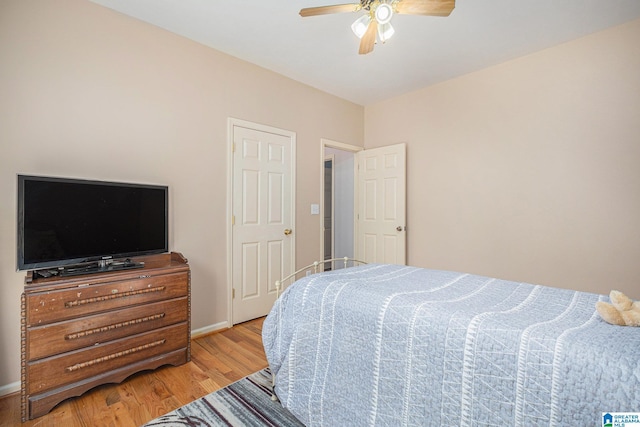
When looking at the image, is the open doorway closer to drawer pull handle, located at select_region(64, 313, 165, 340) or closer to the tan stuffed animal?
drawer pull handle, located at select_region(64, 313, 165, 340)

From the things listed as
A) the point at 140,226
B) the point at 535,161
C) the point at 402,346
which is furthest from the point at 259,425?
the point at 535,161

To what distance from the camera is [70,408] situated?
5.67ft

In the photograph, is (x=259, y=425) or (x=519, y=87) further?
(x=519, y=87)

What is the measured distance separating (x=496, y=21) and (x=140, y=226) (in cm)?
331

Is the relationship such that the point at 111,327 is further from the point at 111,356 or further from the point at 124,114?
the point at 124,114

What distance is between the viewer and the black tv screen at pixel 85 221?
175cm

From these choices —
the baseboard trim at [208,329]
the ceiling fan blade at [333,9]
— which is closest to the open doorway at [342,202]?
the baseboard trim at [208,329]

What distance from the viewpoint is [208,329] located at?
110 inches

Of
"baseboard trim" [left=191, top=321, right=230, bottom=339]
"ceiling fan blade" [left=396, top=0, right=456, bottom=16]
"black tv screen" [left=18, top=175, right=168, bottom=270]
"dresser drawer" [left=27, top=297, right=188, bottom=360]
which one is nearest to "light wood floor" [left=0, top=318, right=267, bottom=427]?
"baseboard trim" [left=191, top=321, right=230, bottom=339]

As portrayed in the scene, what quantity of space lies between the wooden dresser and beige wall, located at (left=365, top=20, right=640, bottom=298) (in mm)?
2888

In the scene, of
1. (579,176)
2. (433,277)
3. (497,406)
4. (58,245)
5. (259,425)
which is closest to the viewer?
(497,406)

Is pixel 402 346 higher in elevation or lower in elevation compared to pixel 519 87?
lower

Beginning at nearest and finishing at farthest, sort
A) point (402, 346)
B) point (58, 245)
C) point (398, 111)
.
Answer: point (402, 346) < point (58, 245) < point (398, 111)

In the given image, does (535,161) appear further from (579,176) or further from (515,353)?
(515,353)
